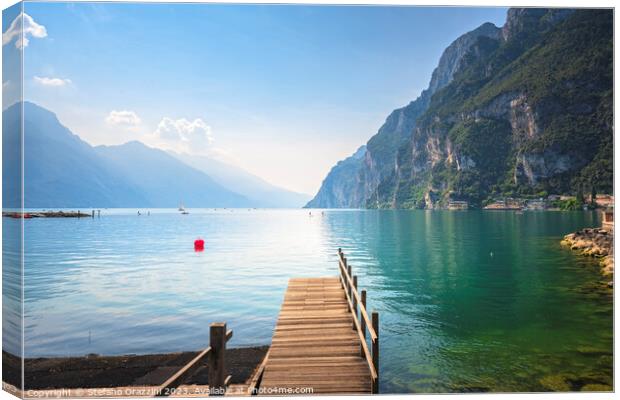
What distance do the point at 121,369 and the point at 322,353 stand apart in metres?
5.55

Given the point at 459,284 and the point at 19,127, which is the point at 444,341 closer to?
the point at 459,284

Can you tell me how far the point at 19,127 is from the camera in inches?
285

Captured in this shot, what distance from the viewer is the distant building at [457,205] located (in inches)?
5626

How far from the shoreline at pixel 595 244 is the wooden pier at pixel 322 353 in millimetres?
19184

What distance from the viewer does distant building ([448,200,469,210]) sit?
469ft

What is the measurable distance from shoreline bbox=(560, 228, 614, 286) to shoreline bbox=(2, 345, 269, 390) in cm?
2132

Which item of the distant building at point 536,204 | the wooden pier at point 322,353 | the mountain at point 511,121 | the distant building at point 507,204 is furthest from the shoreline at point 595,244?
the distant building at point 507,204

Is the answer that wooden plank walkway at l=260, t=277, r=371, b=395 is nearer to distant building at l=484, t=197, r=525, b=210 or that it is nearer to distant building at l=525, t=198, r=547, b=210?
distant building at l=525, t=198, r=547, b=210

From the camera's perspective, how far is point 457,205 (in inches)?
5782

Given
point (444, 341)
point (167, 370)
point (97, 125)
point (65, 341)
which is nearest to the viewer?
point (167, 370)

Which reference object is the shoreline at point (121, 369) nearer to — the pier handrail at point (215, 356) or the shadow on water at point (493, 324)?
the pier handrail at point (215, 356)

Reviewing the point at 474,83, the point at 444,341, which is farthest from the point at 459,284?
the point at 474,83

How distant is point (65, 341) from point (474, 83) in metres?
191

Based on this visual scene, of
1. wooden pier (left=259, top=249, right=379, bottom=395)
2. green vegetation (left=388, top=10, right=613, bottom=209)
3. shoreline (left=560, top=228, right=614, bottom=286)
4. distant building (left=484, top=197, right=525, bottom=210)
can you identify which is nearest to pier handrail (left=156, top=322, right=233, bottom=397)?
wooden pier (left=259, top=249, right=379, bottom=395)
